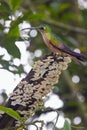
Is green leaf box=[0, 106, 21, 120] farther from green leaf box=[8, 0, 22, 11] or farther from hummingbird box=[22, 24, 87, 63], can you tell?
green leaf box=[8, 0, 22, 11]

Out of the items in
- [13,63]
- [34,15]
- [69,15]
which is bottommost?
[69,15]

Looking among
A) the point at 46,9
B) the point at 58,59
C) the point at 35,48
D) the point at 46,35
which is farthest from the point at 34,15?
the point at 46,9

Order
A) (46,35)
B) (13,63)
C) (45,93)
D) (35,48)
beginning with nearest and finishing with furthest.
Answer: (45,93) → (46,35) → (13,63) → (35,48)

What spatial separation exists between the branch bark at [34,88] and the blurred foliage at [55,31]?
1.47 ft

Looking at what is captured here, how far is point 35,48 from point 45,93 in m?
2.15

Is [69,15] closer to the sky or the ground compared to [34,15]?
closer to the ground

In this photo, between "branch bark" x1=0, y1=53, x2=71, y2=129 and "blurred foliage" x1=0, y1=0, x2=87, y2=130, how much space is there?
447 mm

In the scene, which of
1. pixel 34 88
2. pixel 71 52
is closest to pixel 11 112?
pixel 34 88

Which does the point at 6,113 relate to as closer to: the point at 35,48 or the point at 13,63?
the point at 13,63

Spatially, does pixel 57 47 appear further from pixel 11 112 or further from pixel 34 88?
pixel 11 112

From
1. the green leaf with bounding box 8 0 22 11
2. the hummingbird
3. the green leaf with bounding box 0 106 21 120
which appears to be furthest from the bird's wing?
the green leaf with bounding box 8 0 22 11

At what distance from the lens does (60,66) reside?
6.68ft

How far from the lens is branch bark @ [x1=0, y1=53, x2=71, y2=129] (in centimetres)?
198

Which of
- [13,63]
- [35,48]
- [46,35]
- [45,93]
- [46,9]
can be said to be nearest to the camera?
[45,93]
